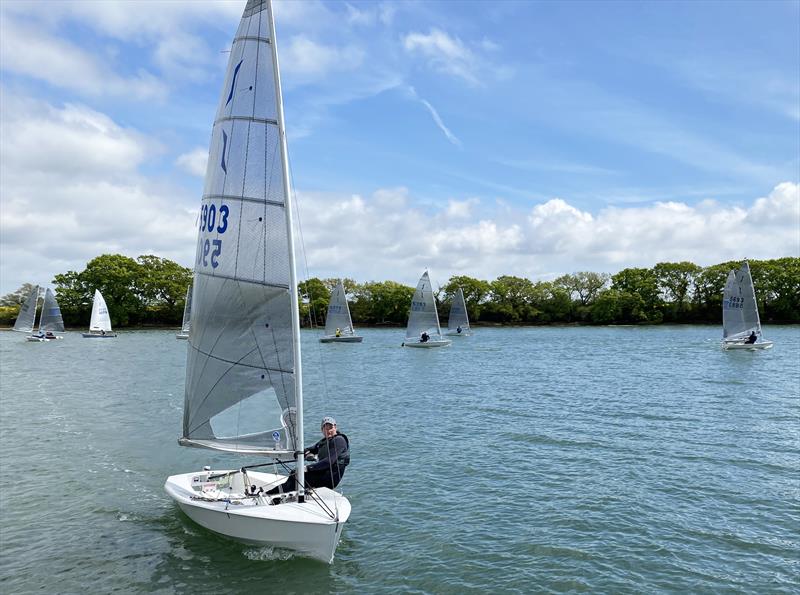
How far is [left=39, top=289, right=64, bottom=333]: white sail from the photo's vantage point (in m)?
79.5

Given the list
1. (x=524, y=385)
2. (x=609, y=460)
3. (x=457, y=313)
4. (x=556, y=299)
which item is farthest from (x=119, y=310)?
(x=609, y=460)

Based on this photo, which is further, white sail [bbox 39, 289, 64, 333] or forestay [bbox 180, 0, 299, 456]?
white sail [bbox 39, 289, 64, 333]

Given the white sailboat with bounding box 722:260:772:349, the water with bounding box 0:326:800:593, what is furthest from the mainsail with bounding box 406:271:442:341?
the water with bounding box 0:326:800:593

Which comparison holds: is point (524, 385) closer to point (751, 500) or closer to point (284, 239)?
point (751, 500)

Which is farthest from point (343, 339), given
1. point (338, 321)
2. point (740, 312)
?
point (740, 312)

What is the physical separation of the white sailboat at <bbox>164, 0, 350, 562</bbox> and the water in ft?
3.36

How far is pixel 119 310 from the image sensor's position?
119875 millimetres

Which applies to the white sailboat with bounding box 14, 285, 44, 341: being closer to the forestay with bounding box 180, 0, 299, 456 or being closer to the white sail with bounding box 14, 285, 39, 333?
the white sail with bounding box 14, 285, 39, 333

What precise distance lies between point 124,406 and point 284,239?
2159 centimetres

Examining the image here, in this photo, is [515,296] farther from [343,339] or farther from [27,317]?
[27,317]

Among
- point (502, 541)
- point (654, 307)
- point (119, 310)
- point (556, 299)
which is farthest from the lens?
point (556, 299)

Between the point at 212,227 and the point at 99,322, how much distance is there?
287 feet

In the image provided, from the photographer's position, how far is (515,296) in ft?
472

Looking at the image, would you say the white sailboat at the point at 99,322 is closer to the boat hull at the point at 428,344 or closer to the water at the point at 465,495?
the boat hull at the point at 428,344
